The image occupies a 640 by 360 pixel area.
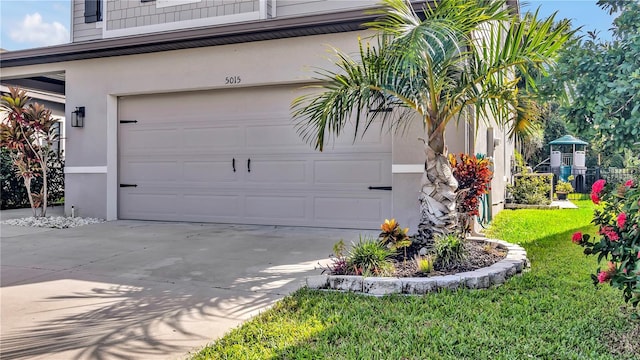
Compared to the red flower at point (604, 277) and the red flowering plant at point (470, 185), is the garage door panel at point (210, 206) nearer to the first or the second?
the red flowering plant at point (470, 185)

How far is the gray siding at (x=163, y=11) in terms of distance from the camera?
8.72m

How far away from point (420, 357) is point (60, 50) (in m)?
9.19

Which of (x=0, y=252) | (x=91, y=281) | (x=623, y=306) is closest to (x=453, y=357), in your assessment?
(x=623, y=306)

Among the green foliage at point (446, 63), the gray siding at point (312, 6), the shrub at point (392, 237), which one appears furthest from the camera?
the gray siding at point (312, 6)

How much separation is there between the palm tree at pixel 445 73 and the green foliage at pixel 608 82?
0.69 m

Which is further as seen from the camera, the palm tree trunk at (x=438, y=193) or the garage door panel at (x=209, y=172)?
the garage door panel at (x=209, y=172)

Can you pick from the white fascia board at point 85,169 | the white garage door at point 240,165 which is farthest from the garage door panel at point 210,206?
the white fascia board at point 85,169

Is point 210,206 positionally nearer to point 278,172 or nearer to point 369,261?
point 278,172

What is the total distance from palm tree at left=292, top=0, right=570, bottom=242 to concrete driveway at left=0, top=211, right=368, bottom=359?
1.61 metres

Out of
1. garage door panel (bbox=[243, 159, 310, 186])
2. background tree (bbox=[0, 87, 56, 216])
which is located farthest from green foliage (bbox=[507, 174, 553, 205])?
background tree (bbox=[0, 87, 56, 216])

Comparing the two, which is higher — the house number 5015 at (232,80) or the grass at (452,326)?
the house number 5015 at (232,80)

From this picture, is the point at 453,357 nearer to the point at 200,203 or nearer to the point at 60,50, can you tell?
the point at 200,203

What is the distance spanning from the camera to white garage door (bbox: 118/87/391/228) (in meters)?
7.41

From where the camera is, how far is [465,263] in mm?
4148
